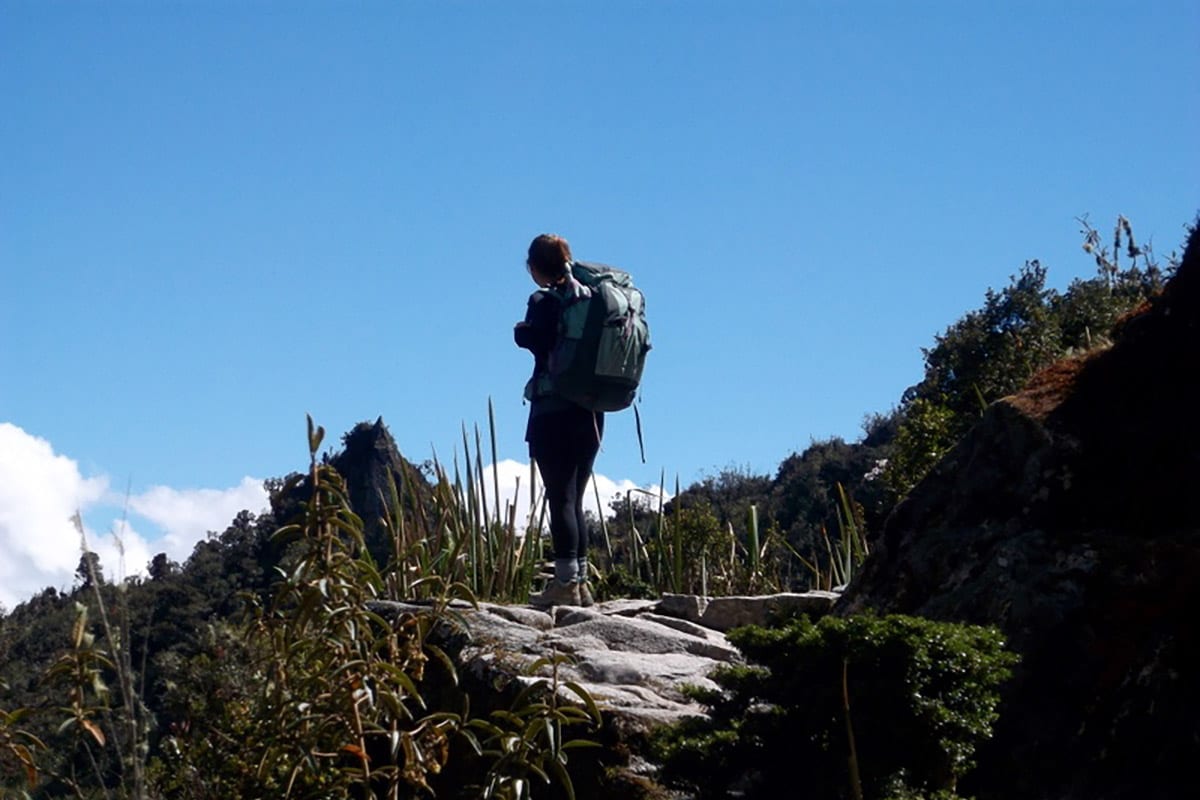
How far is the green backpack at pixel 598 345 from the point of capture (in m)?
7.69

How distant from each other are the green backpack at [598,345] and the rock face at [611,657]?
1.16 metres

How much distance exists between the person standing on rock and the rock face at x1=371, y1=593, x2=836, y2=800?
538 millimetres

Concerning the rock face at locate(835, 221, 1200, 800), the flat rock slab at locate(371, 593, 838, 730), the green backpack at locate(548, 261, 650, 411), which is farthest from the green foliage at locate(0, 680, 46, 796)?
the green backpack at locate(548, 261, 650, 411)

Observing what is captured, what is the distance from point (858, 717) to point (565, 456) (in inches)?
145

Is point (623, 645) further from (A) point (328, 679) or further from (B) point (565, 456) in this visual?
(A) point (328, 679)

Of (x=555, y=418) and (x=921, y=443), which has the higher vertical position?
(x=921, y=443)

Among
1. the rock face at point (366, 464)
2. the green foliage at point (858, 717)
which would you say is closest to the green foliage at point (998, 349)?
the green foliage at point (858, 717)

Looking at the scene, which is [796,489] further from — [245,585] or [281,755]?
[281,755]

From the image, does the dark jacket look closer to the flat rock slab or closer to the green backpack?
the green backpack

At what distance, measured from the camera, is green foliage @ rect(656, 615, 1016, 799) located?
439 centimetres

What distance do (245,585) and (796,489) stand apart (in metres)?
11.1

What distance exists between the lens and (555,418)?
7914mm

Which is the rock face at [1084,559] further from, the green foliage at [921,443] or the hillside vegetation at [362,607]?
the green foliage at [921,443]

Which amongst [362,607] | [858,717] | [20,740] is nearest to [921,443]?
[858,717]
